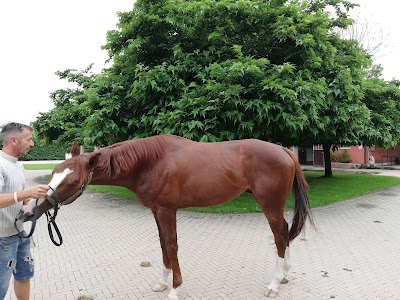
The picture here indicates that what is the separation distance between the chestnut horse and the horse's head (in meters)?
0.27

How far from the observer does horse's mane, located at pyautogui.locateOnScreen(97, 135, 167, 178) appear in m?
3.28

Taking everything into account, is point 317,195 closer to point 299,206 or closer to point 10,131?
point 299,206

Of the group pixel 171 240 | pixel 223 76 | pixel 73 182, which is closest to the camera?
pixel 73 182

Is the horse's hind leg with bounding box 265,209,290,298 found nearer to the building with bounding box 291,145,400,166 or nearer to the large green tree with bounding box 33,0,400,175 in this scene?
the large green tree with bounding box 33,0,400,175

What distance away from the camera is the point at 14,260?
101 inches

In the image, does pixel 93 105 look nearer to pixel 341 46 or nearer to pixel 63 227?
pixel 63 227

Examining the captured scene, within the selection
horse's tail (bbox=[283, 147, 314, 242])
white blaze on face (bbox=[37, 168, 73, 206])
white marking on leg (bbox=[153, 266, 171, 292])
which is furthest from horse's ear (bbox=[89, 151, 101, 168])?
horse's tail (bbox=[283, 147, 314, 242])

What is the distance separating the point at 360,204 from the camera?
9.47 m

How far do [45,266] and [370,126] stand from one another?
1072 centimetres

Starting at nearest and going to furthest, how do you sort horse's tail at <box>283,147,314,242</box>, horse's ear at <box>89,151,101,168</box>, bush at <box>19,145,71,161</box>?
horse's ear at <box>89,151,101,168</box> → horse's tail at <box>283,147,314,242</box> → bush at <box>19,145,71,161</box>

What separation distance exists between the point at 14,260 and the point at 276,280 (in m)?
2.85

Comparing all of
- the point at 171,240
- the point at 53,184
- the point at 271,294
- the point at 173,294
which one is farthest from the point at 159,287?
the point at 53,184

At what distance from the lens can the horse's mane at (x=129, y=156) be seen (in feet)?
10.8

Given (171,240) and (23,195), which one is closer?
(23,195)
